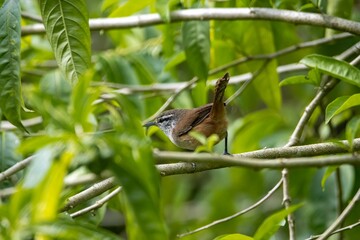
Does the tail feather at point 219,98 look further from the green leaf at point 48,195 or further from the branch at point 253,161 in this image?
the green leaf at point 48,195

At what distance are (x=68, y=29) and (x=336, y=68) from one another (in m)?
1.29

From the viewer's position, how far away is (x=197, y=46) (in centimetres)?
455

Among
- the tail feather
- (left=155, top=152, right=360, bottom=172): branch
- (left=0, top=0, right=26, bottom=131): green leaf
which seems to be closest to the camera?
(left=155, top=152, right=360, bottom=172): branch

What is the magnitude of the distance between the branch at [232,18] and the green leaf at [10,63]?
1.11 m

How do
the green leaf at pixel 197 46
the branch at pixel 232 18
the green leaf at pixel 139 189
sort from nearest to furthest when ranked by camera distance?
1. the green leaf at pixel 139 189
2. the branch at pixel 232 18
3. the green leaf at pixel 197 46

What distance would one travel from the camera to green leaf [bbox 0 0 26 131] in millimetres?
3219

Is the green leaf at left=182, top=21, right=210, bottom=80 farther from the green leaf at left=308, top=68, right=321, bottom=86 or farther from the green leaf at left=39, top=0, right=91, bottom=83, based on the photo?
the green leaf at left=39, top=0, right=91, bottom=83

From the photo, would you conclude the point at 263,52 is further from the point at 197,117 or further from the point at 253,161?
the point at 253,161

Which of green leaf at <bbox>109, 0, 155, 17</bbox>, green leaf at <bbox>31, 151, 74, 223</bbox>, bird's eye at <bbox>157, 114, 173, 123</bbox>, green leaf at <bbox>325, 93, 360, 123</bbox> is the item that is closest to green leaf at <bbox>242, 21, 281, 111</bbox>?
bird's eye at <bbox>157, 114, 173, 123</bbox>

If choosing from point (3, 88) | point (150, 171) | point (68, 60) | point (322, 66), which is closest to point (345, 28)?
point (322, 66)

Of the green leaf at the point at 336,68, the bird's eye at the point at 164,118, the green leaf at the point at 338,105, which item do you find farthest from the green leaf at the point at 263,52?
the green leaf at the point at 338,105

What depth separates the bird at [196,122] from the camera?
4284 mm

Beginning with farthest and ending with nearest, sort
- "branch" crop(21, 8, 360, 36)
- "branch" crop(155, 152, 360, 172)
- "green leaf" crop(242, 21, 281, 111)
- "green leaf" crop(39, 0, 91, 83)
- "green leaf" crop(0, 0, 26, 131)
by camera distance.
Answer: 1. "green leaf" crop(242, 21, 281, 111)
2. "branch" crop(21, 8, 360, 36)
3. "green leaf" crop(39, 0, 91, 83)
4. "green leaf" crop(0, 0, 26, 131)
5. "branch" crop(155, 152, 360, 172)

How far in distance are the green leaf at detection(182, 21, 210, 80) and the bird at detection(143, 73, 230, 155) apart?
0.23 meters
